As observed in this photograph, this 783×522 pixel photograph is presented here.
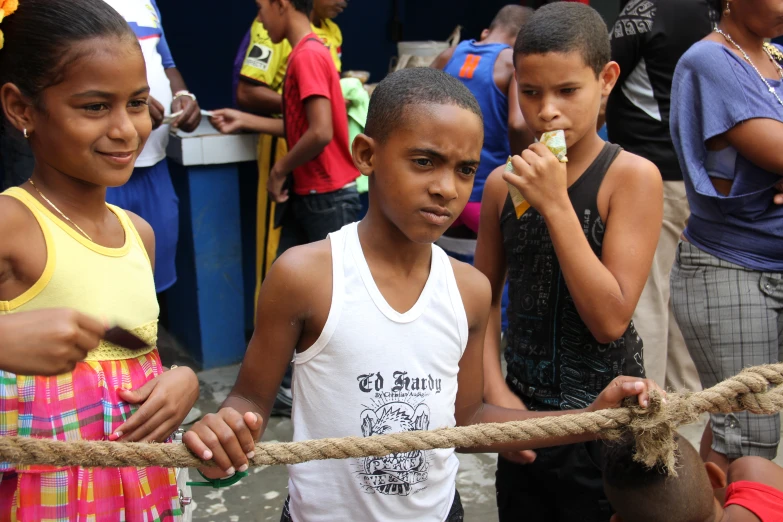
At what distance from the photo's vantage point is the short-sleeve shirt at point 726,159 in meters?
2.21

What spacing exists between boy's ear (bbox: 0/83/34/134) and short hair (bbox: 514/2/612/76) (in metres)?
1.13

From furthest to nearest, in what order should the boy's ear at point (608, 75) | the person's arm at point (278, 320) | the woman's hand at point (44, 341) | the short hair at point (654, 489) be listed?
the boy's ear at point (608, 75), the short hair at point (654, 489), the person's arm at point (278, 320), the woman's hand at point (44, 341)

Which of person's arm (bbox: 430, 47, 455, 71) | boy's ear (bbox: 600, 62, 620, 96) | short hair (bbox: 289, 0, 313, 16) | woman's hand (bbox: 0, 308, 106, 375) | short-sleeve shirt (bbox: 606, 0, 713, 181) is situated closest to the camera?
woman's hand (bbox: 0, 308, 106, 375)

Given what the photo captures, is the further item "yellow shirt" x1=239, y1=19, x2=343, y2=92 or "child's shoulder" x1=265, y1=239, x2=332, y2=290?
"yellow shirt" x1=239, y1=19, x2=343, y2=92

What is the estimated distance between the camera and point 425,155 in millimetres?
1512

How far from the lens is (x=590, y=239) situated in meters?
1.83

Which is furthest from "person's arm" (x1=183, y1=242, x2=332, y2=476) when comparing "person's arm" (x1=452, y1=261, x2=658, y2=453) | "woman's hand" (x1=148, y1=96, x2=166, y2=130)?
"woman's hand" (x1=148, y1=96, x2=166, y2=130)

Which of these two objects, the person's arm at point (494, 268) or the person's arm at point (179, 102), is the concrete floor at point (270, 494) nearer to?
the person's arm at point (494, 268)

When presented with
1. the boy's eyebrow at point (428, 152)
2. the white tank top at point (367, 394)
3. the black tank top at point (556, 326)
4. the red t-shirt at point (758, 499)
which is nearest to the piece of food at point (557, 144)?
the black tank top at point (556, 326)

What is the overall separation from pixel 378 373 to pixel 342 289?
176 mm

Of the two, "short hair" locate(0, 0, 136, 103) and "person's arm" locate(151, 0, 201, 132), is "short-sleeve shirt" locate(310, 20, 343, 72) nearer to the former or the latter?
"person's arm" locate(151, 0, 201, 132)

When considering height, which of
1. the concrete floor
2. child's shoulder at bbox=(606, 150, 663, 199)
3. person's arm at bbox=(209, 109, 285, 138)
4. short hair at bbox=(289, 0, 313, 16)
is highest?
short hair at bbox=(289, 0, 313, 16)

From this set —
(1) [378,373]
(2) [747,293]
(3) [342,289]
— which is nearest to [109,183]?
(3) [342,289]

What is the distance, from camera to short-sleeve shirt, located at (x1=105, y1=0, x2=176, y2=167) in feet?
9.88
